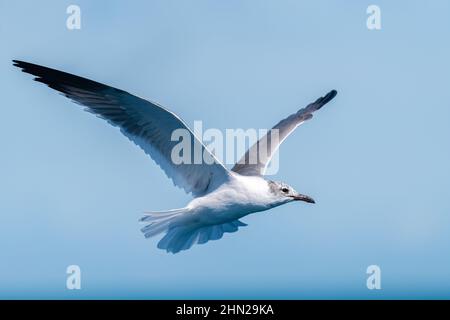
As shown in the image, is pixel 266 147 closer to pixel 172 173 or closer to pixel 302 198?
pixel 302 198

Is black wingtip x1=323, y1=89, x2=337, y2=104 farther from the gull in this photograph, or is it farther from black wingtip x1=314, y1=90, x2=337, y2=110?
the gull

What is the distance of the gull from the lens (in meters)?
6.89

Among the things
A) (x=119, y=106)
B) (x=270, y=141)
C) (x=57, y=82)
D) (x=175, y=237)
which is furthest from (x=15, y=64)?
(x=270, y=141)

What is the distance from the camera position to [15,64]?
6.90m

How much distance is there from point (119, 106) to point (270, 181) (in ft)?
4.59

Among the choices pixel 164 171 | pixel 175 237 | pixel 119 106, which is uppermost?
pixel 119 106

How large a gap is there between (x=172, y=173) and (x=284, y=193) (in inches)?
37.9

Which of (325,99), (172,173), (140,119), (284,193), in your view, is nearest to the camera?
(140,119)

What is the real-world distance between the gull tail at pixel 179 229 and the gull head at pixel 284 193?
0.64 m

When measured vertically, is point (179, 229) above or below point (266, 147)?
below

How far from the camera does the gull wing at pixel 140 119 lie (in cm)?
682

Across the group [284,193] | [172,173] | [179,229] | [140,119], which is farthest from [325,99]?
[140,119]

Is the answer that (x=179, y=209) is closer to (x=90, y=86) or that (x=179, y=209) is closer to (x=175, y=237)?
(x=175, y=237)

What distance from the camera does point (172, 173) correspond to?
287 inches
